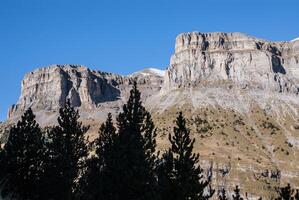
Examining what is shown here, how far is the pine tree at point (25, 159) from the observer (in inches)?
2147

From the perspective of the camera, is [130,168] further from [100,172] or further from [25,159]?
[25,159]

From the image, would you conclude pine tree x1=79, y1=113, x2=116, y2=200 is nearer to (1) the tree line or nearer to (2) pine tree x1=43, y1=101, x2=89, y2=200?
(1) the tree line

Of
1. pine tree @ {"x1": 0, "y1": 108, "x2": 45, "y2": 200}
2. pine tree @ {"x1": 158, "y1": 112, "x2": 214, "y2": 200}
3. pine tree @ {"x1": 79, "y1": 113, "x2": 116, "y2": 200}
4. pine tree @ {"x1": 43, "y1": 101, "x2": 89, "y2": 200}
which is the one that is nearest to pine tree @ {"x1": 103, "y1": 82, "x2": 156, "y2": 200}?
pine tree @ {"x1": 79, "y1": 113, "x2": 116, "y2": 200}

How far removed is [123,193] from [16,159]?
17.0 m

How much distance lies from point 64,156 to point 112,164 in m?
12.2

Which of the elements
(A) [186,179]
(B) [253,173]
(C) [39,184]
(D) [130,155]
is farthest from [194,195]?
(B) [253,173]

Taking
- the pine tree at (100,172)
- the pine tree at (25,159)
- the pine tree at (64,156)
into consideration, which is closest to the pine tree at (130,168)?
the pine tree at (100,172)

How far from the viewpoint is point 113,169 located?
46812mm

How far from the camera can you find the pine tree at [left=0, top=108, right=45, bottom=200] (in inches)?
2147

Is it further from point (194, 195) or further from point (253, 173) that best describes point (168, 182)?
point (253, 173)

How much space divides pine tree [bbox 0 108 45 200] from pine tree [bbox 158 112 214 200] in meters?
14.8

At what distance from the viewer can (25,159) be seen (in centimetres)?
5609

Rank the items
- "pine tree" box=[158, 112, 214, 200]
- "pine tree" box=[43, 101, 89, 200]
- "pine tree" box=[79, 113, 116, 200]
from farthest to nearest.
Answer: "pine tree" box=[43, 101, 89, 200], "pine tree" box=[158, 112, 214, 200], "pine tree" box=[79, 113, 116, 200]

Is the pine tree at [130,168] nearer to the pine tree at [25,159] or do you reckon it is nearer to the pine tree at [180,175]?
the pine tree at [180,175]
